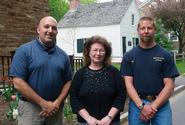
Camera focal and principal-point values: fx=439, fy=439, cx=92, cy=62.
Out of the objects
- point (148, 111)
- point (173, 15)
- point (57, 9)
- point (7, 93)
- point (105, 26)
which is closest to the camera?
point (148, 111)

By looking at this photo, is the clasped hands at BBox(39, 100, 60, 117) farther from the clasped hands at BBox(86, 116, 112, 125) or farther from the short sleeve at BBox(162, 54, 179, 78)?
the short sleeve at BBox(162, 54, 179, 78)

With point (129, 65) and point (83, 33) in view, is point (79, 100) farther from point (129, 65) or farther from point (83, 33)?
point (83, 33)

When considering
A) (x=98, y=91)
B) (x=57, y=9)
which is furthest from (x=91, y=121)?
(x=57, y=9)

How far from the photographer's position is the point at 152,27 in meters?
5.25

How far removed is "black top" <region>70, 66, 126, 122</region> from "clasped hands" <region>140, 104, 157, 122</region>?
1.05ft

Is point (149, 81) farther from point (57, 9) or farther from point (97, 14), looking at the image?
point (57, 9)

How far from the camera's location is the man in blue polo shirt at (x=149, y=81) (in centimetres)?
523

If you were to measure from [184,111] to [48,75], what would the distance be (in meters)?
6.59

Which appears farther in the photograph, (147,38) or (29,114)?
(147,38)

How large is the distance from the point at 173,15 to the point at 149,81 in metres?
34.6

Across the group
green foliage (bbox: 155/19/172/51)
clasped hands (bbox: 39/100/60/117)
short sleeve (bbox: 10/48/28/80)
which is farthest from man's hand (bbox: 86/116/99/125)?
green foliage (bbox: 155/19/172/51)

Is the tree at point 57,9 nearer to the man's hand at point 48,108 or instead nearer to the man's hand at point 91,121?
the man's hand at point 48,108

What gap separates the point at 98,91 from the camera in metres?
4.99

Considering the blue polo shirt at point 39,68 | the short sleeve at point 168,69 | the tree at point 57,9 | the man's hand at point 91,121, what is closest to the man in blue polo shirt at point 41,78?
the blue polo shirt at point 39,68
